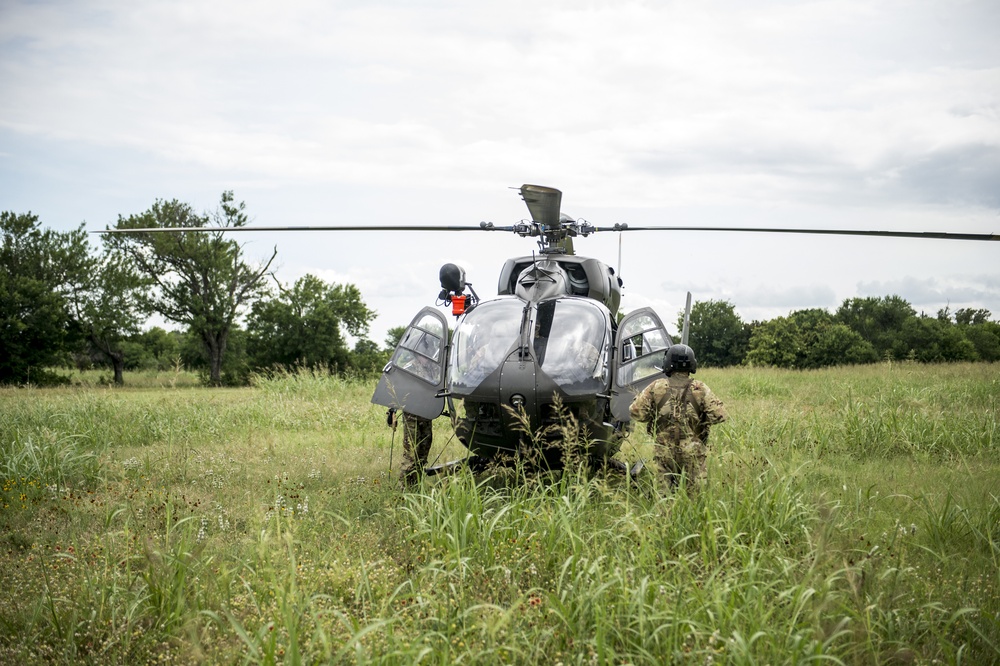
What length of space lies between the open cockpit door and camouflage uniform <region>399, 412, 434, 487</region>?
0.15 meters

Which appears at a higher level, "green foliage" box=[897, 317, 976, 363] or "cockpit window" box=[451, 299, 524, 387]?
"cockpit window" box=[451, 299, 524, 387]

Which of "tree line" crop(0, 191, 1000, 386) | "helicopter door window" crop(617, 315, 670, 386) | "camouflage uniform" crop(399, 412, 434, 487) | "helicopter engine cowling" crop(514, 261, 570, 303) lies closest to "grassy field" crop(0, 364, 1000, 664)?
"camouflage uniform" crop(399, 412, 434, 487)

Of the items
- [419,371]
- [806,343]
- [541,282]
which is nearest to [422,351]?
[419,371]

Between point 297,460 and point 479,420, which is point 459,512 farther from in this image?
point 297,460

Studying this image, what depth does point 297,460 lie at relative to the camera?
26.1 feet

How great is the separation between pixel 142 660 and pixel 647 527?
8.57ft

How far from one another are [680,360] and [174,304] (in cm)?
4046

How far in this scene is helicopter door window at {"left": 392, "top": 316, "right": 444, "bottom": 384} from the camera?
622 centimetres

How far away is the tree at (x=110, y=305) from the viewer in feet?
121

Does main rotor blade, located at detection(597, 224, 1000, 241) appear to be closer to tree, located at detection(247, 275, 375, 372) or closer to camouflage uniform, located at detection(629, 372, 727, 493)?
camouflage uniform, located at detection(629, 372, 727, 493)

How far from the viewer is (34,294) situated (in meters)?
33.7

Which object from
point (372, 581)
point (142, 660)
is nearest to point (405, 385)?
point (372, 581)

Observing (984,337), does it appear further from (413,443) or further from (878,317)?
(413,443)

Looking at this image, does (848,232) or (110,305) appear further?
(110,305)
